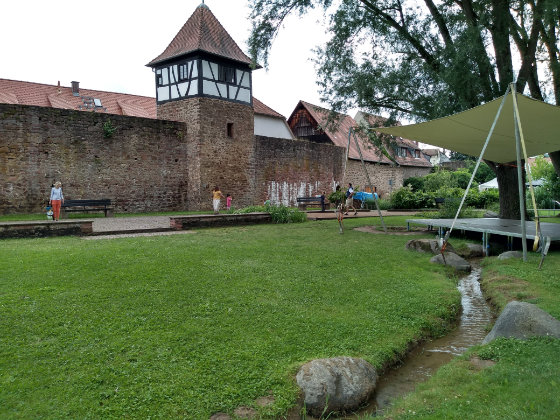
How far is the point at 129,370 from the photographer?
3.20 m

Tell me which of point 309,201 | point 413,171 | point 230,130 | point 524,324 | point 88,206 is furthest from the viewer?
point 413,171

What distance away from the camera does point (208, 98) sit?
18.4 m

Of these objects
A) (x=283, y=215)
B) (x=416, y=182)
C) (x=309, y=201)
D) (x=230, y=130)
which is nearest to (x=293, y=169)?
(x=309, y=201)

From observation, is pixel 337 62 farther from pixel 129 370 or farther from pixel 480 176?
pixel 480 176

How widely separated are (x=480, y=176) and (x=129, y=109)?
30.3 meters

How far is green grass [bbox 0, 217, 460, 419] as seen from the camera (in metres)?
2.96

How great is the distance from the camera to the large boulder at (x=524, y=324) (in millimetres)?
3770

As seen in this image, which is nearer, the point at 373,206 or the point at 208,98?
the point at 208,98

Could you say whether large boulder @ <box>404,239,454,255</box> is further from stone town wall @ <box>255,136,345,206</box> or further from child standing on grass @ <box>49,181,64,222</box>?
stone town wall @ <box>255,136,345,206</box>

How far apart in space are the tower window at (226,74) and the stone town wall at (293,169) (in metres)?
3.23

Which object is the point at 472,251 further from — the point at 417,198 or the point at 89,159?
the point at 417,198

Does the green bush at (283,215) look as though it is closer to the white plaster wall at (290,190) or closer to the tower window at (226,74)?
the white plaster wall at (290,190)

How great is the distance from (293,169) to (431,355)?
20005mm

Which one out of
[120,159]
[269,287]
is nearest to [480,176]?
[120,159]
